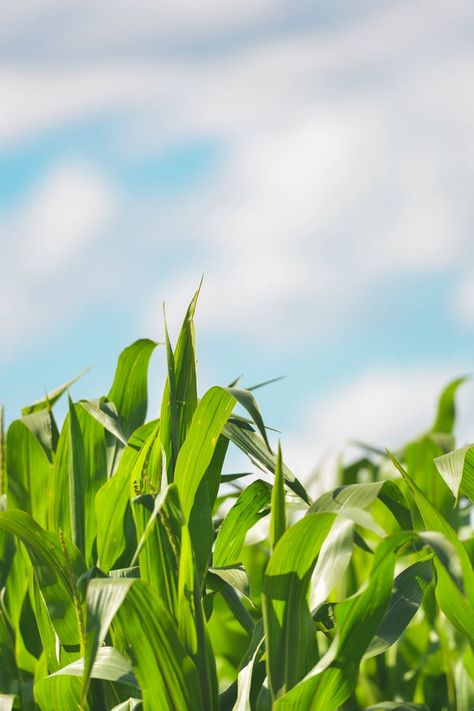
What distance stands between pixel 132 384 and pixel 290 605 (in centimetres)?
39

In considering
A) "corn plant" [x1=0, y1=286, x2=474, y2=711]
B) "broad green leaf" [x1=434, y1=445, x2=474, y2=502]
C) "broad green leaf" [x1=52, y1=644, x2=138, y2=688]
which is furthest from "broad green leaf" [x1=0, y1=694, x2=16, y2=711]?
"broad green leaf" [x1=434, y1=445, x2=474, y2=502]

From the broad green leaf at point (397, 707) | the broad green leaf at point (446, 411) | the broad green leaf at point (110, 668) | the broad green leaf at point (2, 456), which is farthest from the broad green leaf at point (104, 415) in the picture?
the broad green leaf at point (446, 411)

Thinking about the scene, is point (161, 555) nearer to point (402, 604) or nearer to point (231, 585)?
point (231, 585)

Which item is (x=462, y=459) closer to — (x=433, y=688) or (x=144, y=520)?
(x=144, y=520)

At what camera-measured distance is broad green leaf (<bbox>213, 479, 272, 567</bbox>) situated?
769mm

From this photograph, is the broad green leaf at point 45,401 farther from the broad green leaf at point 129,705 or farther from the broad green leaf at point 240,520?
the broad green leaf at point 129,705

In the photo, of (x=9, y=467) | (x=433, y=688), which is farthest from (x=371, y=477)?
(x=9, y=467)

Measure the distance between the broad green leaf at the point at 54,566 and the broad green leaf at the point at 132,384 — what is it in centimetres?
24

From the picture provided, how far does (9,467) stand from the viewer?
3.02 ft

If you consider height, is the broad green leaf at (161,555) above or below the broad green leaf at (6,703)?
above

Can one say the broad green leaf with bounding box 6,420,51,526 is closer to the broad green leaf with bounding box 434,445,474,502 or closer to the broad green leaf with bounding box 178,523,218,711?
the broad green leaf with bounding box 178,523,218,711

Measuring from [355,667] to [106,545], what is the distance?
10.8 inches

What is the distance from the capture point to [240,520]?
2.55 feet

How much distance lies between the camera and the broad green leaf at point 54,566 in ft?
2.23
